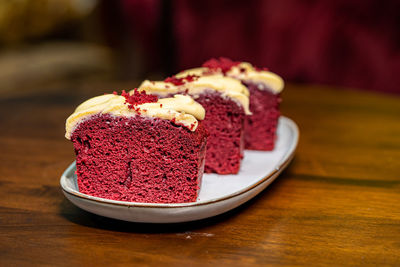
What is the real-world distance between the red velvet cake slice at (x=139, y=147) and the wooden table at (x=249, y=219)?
124 mm

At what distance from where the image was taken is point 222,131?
72.5 inches

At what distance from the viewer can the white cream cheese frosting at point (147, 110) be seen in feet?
4.53

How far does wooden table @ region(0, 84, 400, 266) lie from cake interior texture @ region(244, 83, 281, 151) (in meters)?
0.17

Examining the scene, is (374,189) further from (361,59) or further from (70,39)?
(70,39)

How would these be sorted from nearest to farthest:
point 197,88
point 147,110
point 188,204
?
point 188,204
point 147,110
point 197,88

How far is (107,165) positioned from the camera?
1.46m

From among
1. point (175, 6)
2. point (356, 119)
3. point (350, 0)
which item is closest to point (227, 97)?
point (356, 119)

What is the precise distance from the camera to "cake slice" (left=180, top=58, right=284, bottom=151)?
208 centimetres

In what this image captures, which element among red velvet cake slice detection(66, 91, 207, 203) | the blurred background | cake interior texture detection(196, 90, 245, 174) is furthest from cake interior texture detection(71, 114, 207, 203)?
the blurred background

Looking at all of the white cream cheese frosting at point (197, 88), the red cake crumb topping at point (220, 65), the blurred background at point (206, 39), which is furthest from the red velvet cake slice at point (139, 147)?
the blurred background at point (206, 39)

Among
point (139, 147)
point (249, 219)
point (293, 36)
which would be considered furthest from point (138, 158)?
point (293, 36)

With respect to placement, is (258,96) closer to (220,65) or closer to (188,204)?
(220,65)

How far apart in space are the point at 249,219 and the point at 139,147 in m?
0.40

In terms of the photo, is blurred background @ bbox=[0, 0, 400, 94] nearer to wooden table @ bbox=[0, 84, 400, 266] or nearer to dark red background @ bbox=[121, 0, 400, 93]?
dark red background @ bbox=[121, 0, 400, 93]
